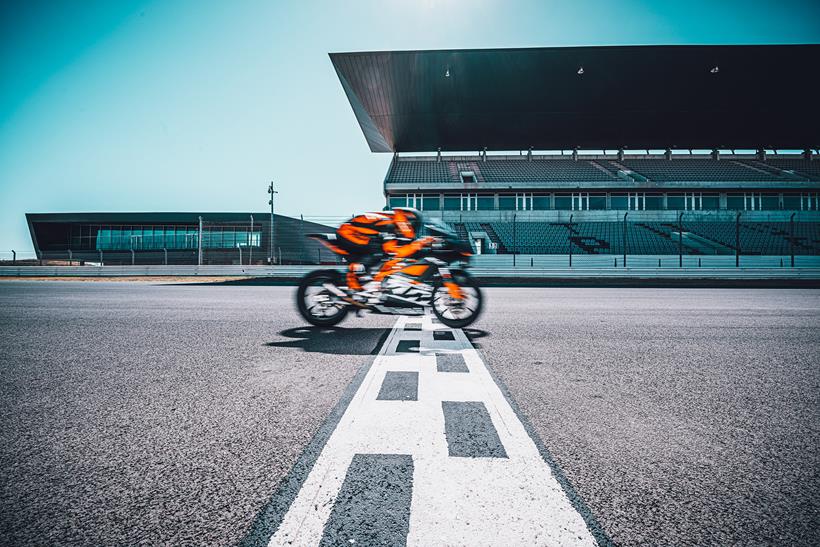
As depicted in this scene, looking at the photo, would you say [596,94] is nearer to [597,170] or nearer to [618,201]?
[597,170]

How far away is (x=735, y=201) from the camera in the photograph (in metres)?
32.3

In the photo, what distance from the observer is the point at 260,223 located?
33.2 meters

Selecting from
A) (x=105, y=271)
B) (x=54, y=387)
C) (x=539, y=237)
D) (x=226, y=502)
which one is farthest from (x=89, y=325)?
(x=539, y=237)

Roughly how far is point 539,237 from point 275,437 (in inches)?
1111

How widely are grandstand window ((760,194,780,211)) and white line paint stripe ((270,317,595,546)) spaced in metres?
43.2

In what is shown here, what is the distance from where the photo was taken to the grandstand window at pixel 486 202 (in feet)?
110

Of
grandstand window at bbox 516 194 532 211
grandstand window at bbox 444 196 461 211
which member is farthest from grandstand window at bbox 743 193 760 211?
grandstand window at bbox 444 196 461 211

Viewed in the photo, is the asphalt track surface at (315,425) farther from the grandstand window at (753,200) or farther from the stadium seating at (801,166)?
the stadium seating at (801,166)

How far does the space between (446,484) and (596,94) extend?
33.0 metres

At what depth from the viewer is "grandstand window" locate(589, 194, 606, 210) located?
1296 inches

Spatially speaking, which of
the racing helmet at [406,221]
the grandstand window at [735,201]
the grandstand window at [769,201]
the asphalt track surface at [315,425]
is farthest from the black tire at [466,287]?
the grandstand window at [769,201]

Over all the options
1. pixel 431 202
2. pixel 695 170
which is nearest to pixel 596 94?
pixel 695 170

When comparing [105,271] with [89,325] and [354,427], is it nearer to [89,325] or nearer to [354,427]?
[89,325]

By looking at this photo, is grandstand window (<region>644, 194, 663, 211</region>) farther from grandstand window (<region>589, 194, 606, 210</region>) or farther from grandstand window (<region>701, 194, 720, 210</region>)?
grandstand window (<region>701, 194, 720, 210</region>)
